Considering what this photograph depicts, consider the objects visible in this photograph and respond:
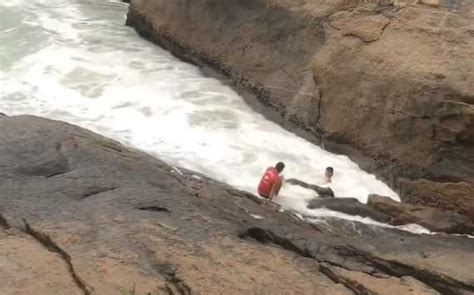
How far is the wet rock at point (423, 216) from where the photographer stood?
808 centimetres

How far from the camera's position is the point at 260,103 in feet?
37.7

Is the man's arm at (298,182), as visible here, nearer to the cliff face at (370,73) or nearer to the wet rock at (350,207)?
the wet rock at (350,207)

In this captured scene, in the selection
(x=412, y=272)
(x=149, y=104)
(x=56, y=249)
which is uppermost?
(x=412, y=272)

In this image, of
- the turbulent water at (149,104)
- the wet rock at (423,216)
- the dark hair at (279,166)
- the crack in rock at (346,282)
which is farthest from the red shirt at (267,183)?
the crack in rock at (346,282)

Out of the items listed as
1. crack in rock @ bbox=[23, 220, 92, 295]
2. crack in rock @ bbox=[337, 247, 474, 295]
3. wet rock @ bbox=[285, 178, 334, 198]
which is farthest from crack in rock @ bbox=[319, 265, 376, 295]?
wet rock @ bbox=[285, 178, 334, 198]

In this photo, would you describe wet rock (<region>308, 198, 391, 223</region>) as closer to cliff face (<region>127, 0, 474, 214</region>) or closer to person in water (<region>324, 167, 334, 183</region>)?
person in water (<region>324, 167, 334, 183</region>)

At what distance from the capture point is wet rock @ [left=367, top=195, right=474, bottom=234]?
808cm

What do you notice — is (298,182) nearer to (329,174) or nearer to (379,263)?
(329,174)

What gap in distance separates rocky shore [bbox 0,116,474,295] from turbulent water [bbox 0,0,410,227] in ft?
4.59

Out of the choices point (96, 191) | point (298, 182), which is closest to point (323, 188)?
point (298, 182)

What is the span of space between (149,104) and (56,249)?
6206mm

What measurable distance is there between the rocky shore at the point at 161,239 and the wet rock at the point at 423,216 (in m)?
0.35

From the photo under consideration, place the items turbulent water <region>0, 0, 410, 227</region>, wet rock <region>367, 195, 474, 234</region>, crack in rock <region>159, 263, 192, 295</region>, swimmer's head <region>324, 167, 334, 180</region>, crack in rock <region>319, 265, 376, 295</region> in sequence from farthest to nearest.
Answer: turbulent water <region>0, 0, 410, 227</region> < swimmer's head <region>324, 167, 334, 180</region> < wet rock <region>367, 195, 474, 234</region> < crack in rock <region>319, 265, 376, 295</region> < crack in rock <region>159, 263, 192, 295</region>

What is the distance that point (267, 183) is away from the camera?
8.34m
